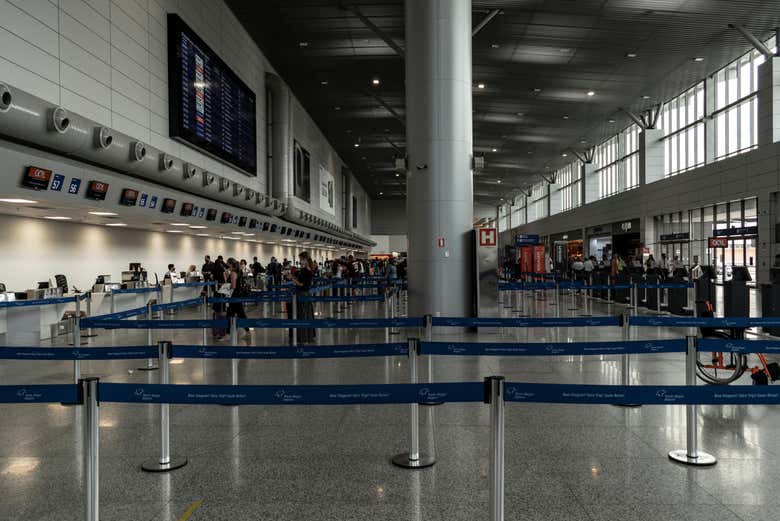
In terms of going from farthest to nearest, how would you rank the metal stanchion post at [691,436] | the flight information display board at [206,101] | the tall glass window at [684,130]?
the tall glass window at [684,130] < the flight information display board at [206,101] < the metal stanchion post at [691,436]

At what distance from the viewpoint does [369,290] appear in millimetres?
25484

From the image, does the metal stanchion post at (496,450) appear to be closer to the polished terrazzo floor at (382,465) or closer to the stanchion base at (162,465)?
the polished terrazzo floor at (382,465)

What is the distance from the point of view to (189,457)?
4477 millimetres

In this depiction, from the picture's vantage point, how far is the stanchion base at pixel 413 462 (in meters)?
4.21

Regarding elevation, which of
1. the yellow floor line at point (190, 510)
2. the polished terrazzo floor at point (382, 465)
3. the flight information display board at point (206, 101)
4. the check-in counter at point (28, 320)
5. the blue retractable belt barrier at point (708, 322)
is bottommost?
the yellow floor line at point (190, 510)

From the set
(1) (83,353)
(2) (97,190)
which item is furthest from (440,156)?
(1) (83,353)

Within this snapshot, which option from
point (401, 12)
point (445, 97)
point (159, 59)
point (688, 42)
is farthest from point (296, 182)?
point (688, 42)

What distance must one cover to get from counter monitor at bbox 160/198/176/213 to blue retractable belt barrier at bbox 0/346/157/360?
344 inches

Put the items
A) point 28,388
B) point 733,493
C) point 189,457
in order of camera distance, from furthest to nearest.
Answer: point 189,457
point 733,493
point 28,388

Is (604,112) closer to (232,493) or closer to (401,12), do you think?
(401,12)

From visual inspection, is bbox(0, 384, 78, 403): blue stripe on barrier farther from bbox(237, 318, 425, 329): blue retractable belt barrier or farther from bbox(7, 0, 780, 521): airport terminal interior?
bbox(237, 318, 425, 329): blue retractable belt barrier

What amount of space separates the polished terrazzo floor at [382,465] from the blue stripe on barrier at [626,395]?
2.54 ft

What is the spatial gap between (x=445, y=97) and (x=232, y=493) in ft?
31.7

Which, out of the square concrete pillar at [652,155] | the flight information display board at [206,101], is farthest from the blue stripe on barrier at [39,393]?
the square concrete pillar at [652,155]
